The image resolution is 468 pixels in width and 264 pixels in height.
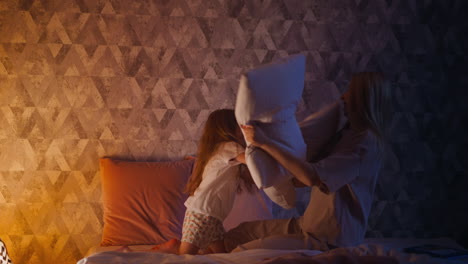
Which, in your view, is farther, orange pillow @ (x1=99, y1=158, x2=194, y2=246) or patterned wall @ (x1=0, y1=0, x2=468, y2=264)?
patterned wall @ (x1=0, y1=0, x2=468, y2=264)

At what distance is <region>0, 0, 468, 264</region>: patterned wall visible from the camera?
3.45 metres

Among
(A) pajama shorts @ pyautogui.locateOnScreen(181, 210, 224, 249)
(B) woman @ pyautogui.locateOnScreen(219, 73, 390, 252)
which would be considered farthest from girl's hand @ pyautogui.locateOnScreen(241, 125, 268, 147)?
(A) pajama shorts @ pyautogui.locateOnScreen(181, 210, 224, 249)

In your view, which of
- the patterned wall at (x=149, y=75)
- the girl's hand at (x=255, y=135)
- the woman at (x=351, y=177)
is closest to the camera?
the girl's hand at (x=255, y=135)

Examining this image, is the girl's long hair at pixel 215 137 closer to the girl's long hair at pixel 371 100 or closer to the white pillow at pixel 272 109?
the white pillow at pixel 272 109

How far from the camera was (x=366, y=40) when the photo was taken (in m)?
3.65

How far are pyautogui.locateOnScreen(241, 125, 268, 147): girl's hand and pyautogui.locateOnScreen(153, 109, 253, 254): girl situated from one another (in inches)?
15.8

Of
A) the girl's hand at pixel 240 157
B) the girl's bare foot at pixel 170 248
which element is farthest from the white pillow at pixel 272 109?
the girl's bare foot at pixel 170 248

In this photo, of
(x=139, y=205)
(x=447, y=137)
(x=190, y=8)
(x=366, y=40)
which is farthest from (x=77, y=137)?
(x=447, y=137)

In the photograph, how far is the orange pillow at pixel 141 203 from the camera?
3.14 meters

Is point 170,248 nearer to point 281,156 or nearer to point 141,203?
point 141,203

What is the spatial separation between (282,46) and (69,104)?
1620 mm

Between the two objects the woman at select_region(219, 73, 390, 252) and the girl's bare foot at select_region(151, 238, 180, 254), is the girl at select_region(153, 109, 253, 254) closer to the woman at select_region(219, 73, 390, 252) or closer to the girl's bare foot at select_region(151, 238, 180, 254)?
the girl's bare foot at select_region(151, 238, 180, 254)

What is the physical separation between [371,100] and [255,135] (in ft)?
1.92

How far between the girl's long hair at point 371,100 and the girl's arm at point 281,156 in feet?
1.24
